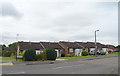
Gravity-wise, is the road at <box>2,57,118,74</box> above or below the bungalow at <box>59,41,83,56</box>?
below

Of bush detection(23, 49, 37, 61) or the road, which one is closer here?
the road

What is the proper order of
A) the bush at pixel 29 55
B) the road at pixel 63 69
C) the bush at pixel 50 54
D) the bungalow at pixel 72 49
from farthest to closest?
the bungalow at pixel 72 49
the bush at pixel 50 54
the bush at pixel 29 55
the road at pixel 63 69

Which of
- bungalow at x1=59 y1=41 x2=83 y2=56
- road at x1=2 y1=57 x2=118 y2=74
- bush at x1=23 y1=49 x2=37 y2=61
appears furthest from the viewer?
bungalow at x1=59 y1=41 x2=83 y2=56

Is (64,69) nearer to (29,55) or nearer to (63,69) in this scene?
(63,69)

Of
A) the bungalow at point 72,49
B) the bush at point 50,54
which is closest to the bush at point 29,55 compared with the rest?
the bush at point 50,54

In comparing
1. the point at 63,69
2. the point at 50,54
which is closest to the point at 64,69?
the point at 63,69

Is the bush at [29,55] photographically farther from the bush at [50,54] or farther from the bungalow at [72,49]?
the bungalow at [72,49]

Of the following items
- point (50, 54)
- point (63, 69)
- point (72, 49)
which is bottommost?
point (63, 69)

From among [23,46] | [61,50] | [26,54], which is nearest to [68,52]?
[61,50]

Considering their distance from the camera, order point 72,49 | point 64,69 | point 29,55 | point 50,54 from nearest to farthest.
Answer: point 64,69
point 29,55
point 50,54
point 72,49

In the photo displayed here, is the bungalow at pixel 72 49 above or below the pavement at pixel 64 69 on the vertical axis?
above

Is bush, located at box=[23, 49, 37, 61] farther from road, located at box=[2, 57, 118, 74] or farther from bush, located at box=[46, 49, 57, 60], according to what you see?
road, located at box=[2, 57, 118, 74]

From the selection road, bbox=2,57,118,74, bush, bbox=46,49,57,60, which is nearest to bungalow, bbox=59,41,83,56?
bush, bbox=46,49,57,60

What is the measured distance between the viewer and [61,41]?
2302 inches
